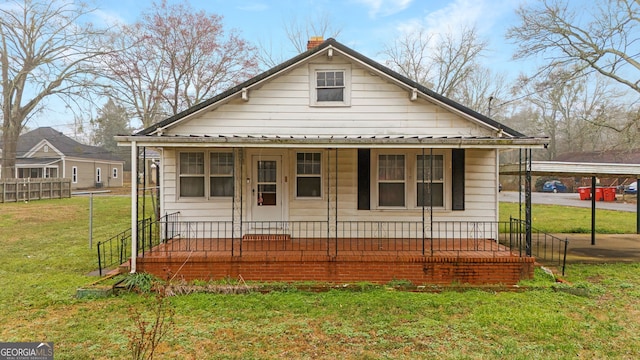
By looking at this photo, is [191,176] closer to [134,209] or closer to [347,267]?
[134,209]

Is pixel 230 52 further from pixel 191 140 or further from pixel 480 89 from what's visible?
pixel 480 89

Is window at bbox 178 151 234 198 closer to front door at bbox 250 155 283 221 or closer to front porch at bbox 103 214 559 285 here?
front door at bbox 250 155 283 221

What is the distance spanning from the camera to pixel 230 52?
76.8 ft

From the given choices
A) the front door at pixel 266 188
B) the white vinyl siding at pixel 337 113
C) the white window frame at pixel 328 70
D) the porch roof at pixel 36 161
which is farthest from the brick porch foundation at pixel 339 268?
the porch roof at pixel 36 161

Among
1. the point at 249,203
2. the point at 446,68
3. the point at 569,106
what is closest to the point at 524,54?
the point at 446,68

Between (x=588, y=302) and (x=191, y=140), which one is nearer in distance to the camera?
(x=588, y=302)

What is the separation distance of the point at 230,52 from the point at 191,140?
18.9 meters

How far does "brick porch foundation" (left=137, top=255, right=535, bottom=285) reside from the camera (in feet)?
22.0

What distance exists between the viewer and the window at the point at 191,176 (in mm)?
8648

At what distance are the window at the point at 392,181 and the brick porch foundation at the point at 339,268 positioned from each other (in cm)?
221

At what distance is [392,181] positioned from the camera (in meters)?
8.69

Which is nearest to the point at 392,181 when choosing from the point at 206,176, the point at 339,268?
the point at 339,268

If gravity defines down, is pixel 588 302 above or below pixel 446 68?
below

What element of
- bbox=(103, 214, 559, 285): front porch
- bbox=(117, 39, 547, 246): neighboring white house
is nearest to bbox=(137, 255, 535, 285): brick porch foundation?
bbox=(103, 214, 559, 285): front porch
